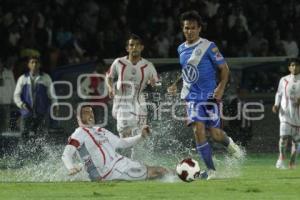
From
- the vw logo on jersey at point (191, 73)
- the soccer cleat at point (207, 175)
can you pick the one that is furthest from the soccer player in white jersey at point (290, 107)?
the soccer cleat at point (207, 175)

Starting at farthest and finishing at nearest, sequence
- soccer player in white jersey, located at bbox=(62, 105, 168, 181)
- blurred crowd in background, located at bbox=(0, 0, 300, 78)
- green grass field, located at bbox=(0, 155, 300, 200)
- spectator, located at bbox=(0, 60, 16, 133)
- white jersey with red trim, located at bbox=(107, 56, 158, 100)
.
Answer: blurred crowd in background, located at bbox=(0, 0, 300, 78) < spectator, located at bbox=(0, 60, 16, 133) < white jersey with red trim, located at bbox=(107, 56, 158, 100) < soccer player in white jersey, located at bbox=(62, 105, 168, 181) < green grass field, located at bbox=(0, 155, 300, 200)

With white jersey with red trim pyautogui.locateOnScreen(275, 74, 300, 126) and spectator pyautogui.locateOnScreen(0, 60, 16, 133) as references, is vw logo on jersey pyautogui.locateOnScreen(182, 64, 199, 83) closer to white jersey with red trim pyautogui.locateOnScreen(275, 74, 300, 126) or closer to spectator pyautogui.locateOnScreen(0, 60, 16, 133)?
white jersey with red trim pyautogui.locateOnScreen(275, 74, 300, 126)

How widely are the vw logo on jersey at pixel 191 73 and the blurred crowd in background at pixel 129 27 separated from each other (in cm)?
858

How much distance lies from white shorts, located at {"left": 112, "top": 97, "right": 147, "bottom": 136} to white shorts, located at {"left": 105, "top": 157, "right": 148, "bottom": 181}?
2.83 metres

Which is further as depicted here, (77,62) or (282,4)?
(282,4)

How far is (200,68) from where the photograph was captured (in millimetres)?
13719

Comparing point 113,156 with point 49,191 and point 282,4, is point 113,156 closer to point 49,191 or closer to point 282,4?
point 49,191

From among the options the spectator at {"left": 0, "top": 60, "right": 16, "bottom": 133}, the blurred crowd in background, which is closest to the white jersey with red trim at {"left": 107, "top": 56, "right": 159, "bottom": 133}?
the spectator at {"left": 0, "top": 60, "right": 16, "bottom": 133}

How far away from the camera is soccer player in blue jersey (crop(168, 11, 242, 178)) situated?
13.5 metres

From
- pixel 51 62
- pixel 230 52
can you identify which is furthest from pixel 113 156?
pixel 230 52

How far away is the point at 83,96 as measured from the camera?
797 inches

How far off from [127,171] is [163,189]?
1.24 metres

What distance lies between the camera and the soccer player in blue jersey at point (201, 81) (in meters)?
13.5

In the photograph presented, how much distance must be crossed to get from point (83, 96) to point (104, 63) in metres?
0.75
